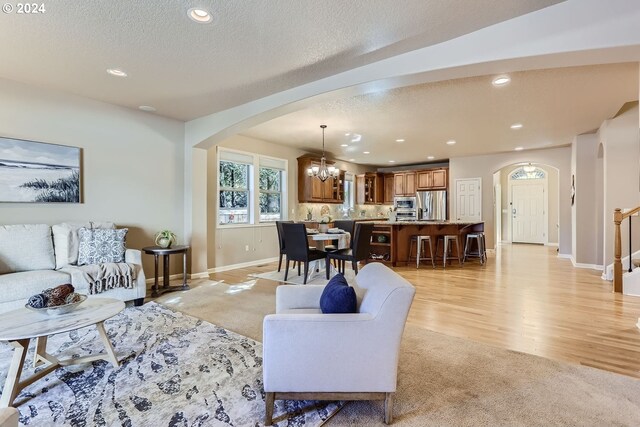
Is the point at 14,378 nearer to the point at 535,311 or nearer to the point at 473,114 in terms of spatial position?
the point at 535,311

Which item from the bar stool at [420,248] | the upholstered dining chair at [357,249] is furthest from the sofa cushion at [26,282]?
the bar stool at [420,248]

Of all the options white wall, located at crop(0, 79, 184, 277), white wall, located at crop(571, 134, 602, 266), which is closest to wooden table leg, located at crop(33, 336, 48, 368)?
white wall, located at crop(0, 79, 184, 277)

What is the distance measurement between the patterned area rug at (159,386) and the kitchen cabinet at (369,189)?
24.9ft

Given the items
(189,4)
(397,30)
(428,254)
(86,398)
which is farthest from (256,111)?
(428,254)

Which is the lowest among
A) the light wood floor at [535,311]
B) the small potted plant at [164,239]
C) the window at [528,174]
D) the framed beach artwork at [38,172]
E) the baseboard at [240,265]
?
the light wood floor at [535,311]

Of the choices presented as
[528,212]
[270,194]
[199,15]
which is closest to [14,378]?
[199,15]

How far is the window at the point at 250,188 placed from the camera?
603 centimetres

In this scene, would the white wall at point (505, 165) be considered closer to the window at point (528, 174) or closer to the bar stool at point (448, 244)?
the bar stool at point (448, 244)

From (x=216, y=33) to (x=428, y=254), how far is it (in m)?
5.81

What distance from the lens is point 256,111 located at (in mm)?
4145

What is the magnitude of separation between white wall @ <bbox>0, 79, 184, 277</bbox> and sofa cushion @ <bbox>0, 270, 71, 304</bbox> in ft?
3.39

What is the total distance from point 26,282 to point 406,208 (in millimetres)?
8961

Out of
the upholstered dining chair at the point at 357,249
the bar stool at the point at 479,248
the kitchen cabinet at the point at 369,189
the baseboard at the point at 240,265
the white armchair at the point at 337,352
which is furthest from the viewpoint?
the kitchen cabinet at the point at 369,189

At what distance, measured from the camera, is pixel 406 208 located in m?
9.88
